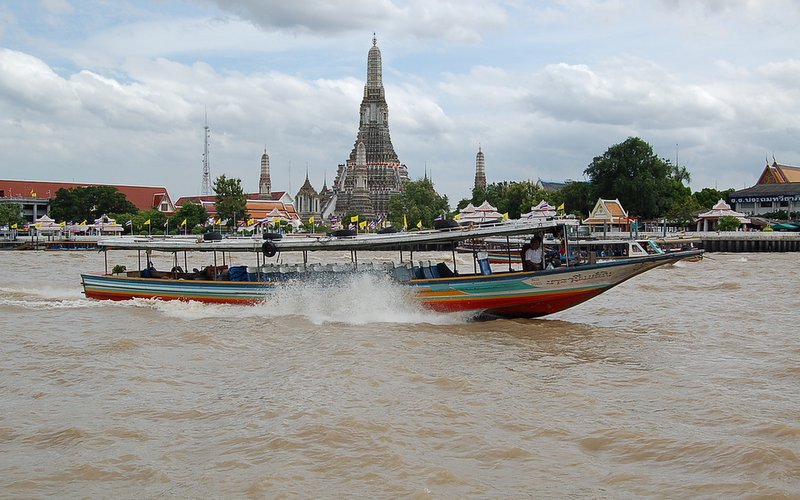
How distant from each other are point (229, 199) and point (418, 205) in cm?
1814

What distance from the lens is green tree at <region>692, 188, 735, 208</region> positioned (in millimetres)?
74688

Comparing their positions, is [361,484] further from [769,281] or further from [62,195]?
[62,195]

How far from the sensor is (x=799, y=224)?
6072cm

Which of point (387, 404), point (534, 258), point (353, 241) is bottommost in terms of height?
point (387, 404)

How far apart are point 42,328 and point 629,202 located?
57870 mm

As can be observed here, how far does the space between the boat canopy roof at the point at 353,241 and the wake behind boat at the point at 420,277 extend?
18 mm

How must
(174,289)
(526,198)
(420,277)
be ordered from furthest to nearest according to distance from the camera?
(526,198)
(174,289)
(420,277)

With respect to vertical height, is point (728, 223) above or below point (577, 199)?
below

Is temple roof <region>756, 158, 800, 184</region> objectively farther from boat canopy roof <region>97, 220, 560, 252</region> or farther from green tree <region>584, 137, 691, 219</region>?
boat canopy roof <region>97, 220, 560, 252</region>

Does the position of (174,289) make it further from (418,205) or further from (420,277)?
(418,205)

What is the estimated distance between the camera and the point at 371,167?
379 ft

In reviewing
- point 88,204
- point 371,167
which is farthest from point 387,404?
point 371,167

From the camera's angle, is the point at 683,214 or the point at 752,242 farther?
the point at 683,214

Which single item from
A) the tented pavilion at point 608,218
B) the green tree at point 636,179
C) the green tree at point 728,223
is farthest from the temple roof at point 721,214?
the tented pavilion at point 608,218
